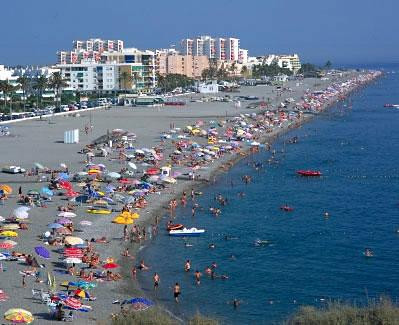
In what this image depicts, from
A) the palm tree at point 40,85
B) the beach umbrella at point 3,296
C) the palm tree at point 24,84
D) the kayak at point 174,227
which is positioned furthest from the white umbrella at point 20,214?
the palm tree at point 24,84

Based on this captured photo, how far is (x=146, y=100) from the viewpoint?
8800 centimetres

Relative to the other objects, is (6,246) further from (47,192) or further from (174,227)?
(47,192)

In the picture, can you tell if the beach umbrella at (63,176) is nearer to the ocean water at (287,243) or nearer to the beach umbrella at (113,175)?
the beach umbrella at (113,175)

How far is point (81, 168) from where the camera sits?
132 ft

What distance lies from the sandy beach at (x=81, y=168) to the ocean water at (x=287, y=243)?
1201 mm

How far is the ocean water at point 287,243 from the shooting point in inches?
862

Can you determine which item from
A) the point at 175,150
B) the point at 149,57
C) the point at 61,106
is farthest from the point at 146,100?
the point at 175,150

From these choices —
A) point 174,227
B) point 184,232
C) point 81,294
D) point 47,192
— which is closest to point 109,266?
point 81,294

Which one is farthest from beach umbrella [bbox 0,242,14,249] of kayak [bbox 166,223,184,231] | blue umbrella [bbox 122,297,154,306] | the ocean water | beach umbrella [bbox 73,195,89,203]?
beach umbrella [bbox 73,195,89,203]

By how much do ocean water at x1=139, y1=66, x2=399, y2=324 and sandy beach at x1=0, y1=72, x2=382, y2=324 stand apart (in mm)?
1201

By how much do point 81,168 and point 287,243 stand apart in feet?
51.5

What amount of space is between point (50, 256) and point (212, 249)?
5776 millimetres

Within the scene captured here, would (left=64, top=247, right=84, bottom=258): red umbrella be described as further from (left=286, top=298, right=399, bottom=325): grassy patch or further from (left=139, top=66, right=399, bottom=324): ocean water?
(left=286, top=298, right=399, bottom=325): grassy patch

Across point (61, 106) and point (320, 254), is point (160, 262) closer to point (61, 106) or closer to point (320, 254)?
point (320, 254)
